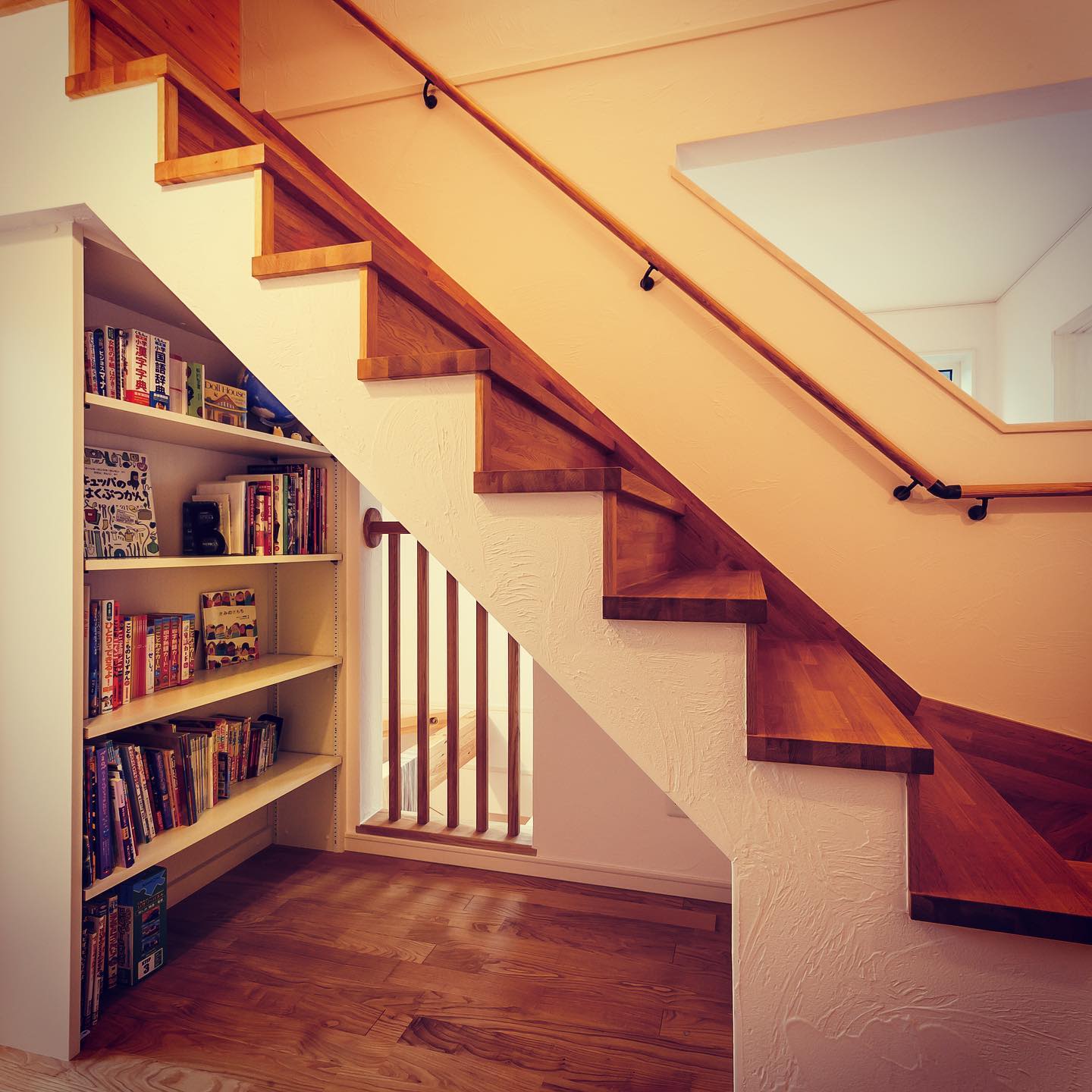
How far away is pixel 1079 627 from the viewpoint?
170 centimetres

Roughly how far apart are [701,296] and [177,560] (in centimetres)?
156

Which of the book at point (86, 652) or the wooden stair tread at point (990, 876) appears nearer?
the wooden stair tread at point (990, 876)

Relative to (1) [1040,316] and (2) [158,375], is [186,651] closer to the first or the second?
(2) [158,375]

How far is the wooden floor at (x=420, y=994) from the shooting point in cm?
139

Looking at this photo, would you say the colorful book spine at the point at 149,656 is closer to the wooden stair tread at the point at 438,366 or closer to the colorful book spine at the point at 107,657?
the colorful book spine at the point at 107,657

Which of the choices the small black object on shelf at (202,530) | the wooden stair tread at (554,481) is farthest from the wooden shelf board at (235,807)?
the wooden stair tread at (554,481)

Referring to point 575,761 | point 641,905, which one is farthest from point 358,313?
point 641,905

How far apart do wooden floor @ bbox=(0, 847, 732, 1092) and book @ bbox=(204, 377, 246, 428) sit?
1.49 m

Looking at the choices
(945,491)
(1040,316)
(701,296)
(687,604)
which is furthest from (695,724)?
(1040,316)

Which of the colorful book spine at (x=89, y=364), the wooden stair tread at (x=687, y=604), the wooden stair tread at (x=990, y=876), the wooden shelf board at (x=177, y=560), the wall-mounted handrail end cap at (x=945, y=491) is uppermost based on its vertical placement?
the colorful book spine at (x=89, y=364)

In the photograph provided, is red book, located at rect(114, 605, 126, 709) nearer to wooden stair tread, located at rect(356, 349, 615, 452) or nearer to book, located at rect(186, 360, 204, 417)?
book, located at rect(186, 360, 204, 417)

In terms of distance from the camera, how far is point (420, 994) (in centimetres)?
163

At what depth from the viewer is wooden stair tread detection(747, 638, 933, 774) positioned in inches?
34.5

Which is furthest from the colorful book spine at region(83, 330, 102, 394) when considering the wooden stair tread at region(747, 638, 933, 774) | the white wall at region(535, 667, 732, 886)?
the wooden stair tread at region(747, 638, 933, 774)
